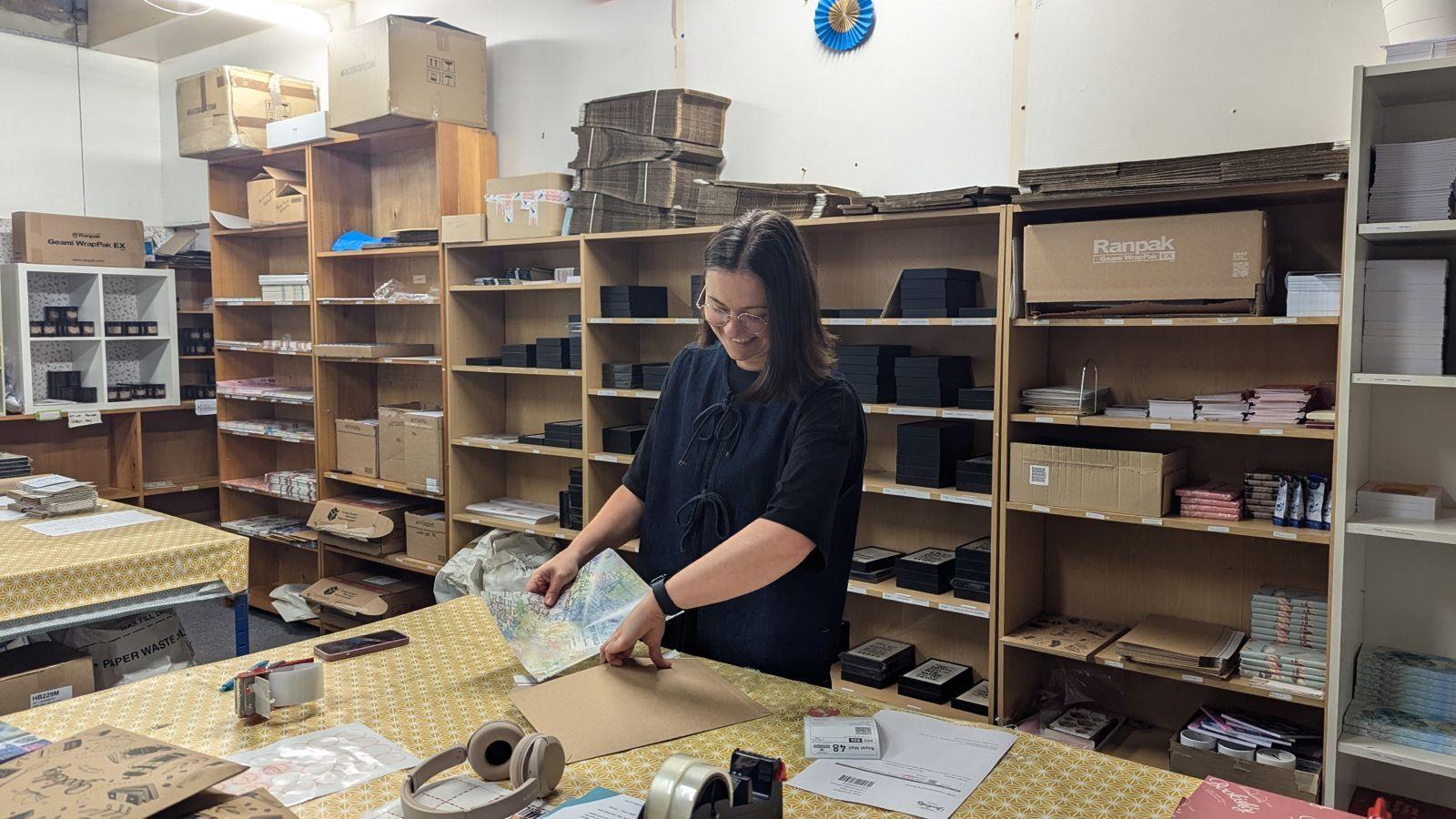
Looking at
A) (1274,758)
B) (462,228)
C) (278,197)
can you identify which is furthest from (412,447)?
(1274,758)

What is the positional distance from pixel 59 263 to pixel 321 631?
2404mm

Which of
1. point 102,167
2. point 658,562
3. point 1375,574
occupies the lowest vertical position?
point 1375,574

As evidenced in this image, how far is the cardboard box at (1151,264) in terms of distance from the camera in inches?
98.3

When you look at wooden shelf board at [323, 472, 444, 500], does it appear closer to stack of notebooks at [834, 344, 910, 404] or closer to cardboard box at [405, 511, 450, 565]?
cardboard box at [405, 511, 450, 565]

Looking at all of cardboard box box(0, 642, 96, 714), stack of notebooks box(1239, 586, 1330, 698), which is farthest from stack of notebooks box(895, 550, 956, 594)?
cardboard box box(0, 642, 96, 714)

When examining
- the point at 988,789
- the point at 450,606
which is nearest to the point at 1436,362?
the point at 988,789

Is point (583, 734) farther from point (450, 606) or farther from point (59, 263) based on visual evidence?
point (59, 263)

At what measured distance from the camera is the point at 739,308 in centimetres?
180

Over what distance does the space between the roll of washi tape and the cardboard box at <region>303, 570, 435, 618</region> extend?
132 inches

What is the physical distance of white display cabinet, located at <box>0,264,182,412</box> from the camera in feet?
16.9

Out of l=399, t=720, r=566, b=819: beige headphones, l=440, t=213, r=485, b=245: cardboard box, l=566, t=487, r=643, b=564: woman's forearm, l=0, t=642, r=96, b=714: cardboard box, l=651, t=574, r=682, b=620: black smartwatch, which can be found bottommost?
l=0, t=642, r=96, b=714: cardboard box

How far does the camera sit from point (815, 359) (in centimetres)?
180

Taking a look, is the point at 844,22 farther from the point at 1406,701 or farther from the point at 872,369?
the point at 1406,701

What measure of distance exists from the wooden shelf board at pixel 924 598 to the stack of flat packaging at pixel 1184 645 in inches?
15.5
